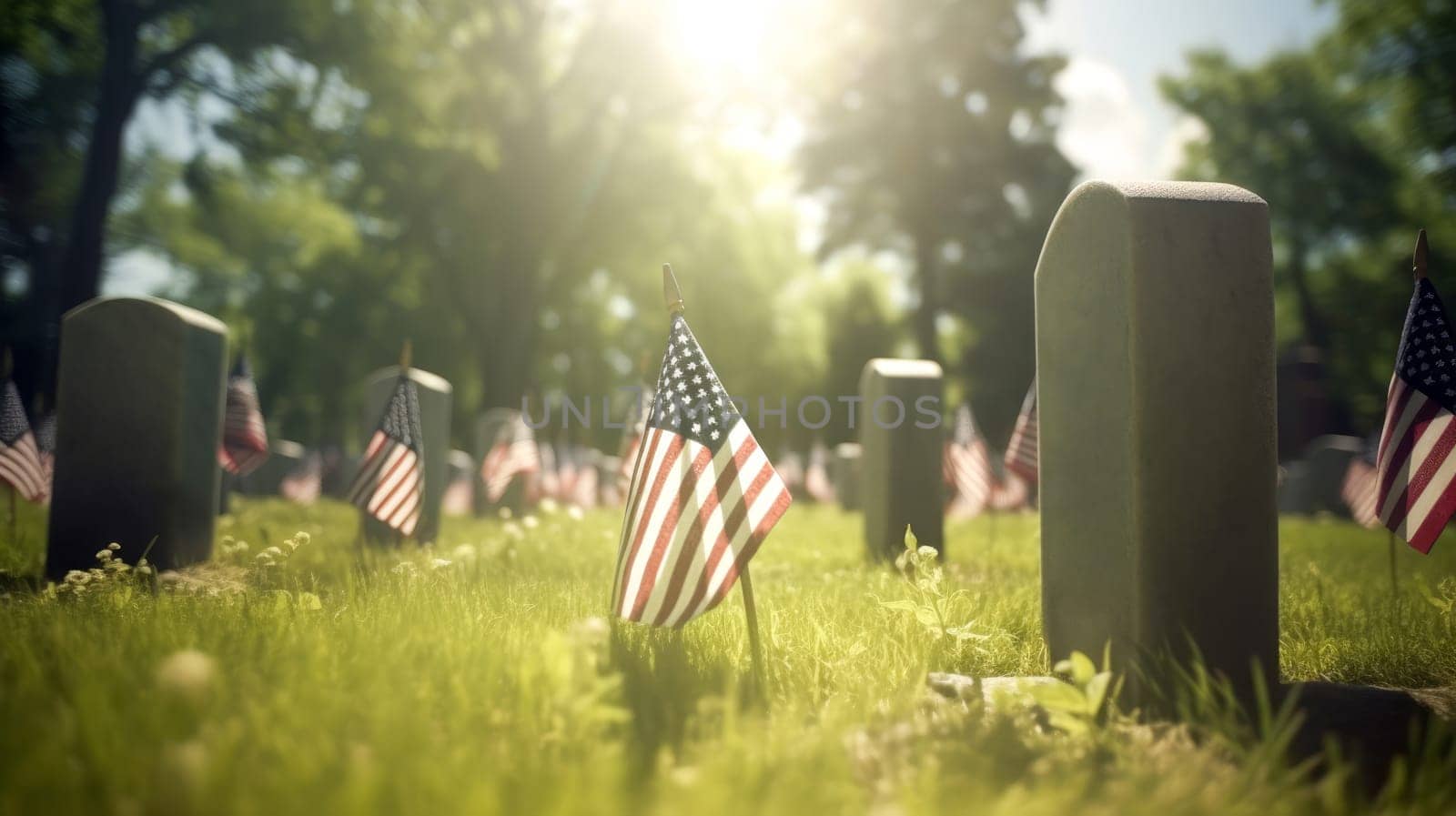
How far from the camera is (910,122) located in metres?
21.2

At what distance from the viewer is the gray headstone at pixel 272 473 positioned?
19469mm

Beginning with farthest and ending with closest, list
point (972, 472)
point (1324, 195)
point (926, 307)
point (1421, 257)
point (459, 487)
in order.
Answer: point (1324, 195), point (926, 307), point (459, 487), point (972, 472), point (1421, 257)

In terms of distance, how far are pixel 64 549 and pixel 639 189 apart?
18.8 metres

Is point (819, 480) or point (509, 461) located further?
point (819, 480)

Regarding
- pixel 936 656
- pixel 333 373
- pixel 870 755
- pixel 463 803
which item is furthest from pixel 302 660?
pixel 333 373

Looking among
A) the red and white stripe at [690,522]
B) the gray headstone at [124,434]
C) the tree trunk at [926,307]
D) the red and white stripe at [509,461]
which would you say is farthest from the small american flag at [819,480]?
the red and white stripe at [690,522]

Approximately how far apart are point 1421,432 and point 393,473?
6.32 metres

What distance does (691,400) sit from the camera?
353cm

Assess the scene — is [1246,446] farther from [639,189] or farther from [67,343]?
[639,189]

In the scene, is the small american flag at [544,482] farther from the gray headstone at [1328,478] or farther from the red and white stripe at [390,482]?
the gray headstone at [1328,478]

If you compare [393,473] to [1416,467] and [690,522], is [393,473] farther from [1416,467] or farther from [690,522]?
[1416,467]

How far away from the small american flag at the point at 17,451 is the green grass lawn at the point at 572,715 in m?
3.14

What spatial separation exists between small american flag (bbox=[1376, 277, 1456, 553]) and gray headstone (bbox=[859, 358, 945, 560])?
3.36 m

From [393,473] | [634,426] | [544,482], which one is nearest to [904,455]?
[634,426]
